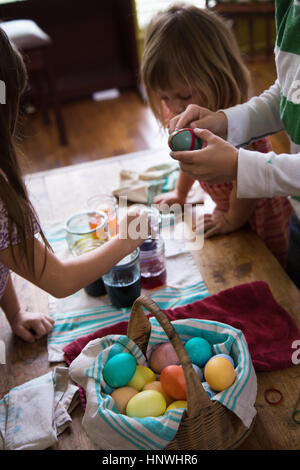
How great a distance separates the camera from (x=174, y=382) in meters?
0.65

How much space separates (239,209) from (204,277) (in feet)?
0.64

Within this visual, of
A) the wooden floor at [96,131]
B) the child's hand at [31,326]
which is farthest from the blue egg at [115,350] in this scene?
the wooden floor at [96,131]

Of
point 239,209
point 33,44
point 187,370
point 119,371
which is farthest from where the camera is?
point 33,44

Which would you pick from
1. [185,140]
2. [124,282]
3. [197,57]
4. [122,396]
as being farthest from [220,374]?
[197,57]

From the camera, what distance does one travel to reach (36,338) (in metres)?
0.85

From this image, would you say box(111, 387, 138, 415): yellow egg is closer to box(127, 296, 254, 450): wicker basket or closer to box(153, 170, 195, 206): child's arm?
box(127, 296, 254, 450): wicker basket

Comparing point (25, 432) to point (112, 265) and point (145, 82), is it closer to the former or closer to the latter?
point (112, 265)

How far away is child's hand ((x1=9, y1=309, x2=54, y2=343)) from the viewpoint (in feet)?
2.79

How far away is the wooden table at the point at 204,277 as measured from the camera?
2.17ft

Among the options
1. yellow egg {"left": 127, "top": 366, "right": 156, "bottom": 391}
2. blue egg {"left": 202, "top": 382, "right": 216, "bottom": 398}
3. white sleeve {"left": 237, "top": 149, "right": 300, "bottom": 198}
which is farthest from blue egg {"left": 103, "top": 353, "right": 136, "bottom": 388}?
white sleeve {"left": 237, "top": 149, "right": 300, "bottom": 198}

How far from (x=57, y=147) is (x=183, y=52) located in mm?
2027

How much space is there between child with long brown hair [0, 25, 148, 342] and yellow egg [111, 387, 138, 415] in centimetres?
22

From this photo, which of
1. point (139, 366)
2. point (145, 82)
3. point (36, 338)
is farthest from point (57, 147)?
point (139, 366)

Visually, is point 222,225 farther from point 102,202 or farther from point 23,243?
point 23,243
